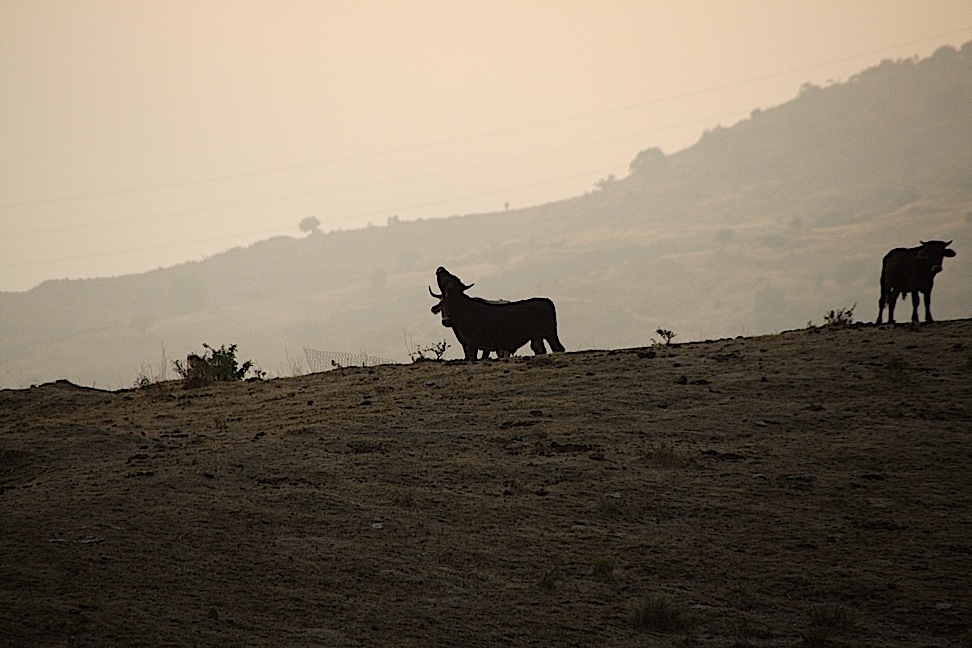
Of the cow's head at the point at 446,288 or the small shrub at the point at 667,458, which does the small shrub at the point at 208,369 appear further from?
the small shrub at the point at 667,458

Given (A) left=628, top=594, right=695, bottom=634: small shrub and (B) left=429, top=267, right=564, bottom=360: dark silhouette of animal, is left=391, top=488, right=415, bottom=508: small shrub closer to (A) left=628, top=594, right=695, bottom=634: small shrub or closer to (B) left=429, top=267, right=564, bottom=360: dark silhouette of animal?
(A) left=628, top=594, right=695, bottom=634: small shrub

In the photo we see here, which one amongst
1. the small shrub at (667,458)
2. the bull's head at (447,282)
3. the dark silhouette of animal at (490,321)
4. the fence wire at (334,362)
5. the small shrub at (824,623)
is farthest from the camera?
the bull's head at (447,282)

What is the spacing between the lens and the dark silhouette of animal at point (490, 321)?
18.6 metres

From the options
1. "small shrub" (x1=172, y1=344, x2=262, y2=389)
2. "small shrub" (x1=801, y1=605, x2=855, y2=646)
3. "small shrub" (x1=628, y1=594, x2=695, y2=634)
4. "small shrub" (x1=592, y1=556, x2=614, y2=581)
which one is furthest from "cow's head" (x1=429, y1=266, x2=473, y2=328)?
"small shrub" (x1=801, y1=605, x2=855, y2=646)

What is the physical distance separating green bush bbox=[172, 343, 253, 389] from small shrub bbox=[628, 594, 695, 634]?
9.85 m

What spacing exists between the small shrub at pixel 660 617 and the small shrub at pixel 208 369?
9869 mm

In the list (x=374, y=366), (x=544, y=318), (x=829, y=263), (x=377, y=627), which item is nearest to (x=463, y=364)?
(x=374, y=366)

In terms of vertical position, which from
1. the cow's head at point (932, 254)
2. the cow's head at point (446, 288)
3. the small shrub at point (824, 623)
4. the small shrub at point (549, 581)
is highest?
the cow's head at point (932, 254)

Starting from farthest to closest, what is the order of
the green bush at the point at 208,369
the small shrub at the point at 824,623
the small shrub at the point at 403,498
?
the green bush at the point at 208,369 < the small shrub at the point at 403,498 < the small shrub at the point at 824,623

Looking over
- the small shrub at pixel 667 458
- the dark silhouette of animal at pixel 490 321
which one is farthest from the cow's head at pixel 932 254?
the small shrub at pixel 667 458

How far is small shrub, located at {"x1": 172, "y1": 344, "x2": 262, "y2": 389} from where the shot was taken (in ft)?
53.4

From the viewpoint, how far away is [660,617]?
7613 millimetres

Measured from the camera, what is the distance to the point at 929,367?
13.5m

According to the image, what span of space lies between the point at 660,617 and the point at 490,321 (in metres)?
11.3
